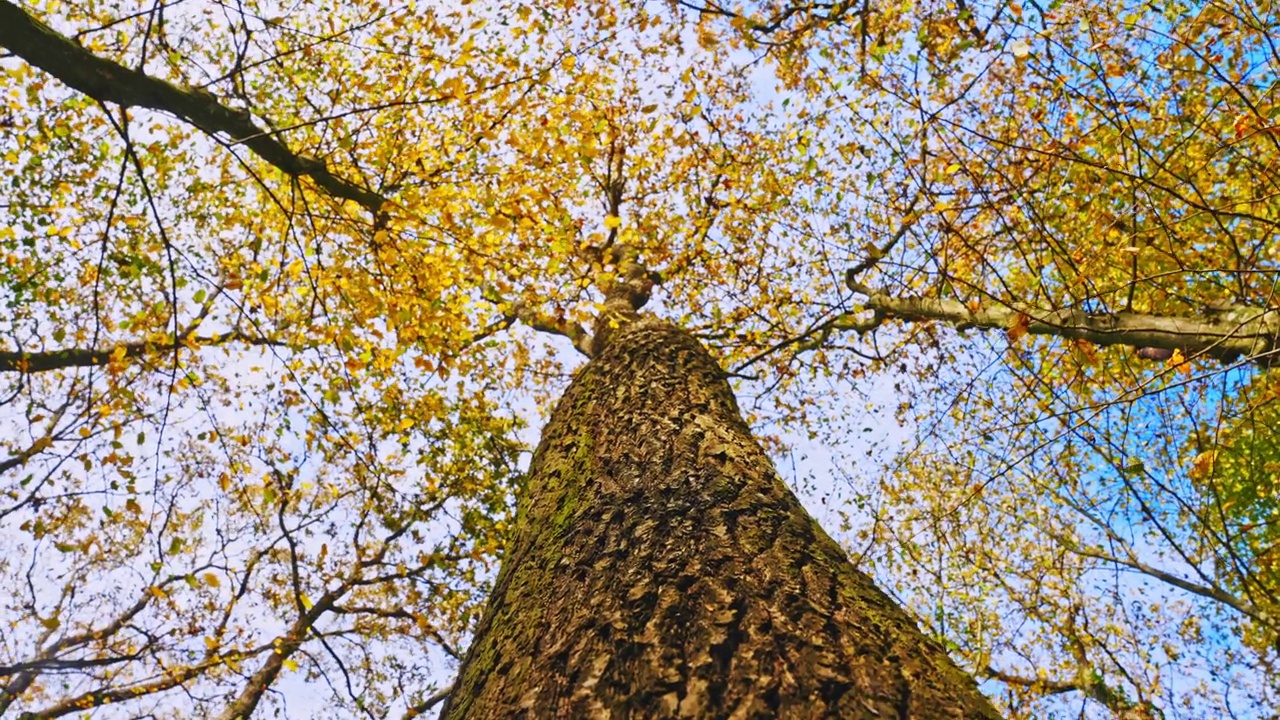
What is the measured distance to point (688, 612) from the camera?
187 cm

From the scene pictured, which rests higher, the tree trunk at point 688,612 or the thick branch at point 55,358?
the thick branch at point 55,358

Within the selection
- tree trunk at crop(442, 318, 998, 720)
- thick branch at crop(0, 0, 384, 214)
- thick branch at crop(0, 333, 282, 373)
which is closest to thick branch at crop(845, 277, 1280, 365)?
tree trunk at crop(442, 318, 998, 720)

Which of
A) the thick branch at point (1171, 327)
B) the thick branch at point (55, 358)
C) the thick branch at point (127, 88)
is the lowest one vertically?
the thick branch at point (1171, 327)

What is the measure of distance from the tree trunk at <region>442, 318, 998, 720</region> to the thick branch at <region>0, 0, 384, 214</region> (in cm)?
278

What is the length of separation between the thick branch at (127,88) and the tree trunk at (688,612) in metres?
2.78

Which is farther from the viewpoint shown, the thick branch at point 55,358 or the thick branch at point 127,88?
the thick branch at point 55,358

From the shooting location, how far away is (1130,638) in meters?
10.7

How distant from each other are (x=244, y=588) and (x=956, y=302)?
12.2 m

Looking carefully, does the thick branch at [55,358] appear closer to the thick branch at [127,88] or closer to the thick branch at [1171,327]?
the thick branch at [127,88]

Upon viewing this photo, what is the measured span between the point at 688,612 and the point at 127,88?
458cm

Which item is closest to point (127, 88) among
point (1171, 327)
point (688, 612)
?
point (688, 612)

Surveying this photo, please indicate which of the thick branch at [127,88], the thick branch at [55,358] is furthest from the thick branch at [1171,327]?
the thick branch at [55,358]

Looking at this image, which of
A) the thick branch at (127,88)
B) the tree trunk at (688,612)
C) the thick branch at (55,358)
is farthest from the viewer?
the thick branch at (55,358)

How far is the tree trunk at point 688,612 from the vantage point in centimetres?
155
